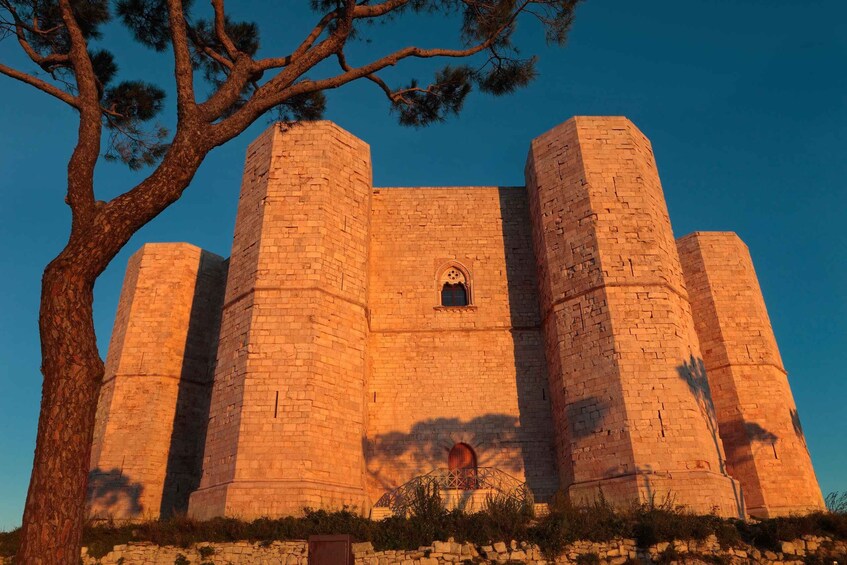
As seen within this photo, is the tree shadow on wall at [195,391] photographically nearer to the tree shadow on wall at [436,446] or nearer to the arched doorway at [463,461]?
the tree shadow on wall at [436,446]

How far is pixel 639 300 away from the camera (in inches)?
458

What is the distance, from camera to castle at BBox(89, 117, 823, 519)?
10.6 metres

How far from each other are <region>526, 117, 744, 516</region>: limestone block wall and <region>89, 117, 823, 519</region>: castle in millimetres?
40

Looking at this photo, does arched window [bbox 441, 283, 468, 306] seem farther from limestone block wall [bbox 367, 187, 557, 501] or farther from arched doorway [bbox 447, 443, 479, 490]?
arched doorway [bbox 447, 443, 479, 490]

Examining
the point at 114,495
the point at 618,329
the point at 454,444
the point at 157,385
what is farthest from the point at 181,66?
the point at 114,495

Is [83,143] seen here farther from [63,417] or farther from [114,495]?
[114,495]

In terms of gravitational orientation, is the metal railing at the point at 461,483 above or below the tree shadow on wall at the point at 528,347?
below

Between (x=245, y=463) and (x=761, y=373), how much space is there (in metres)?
11.4

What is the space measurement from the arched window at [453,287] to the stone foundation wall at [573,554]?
21.2 feet

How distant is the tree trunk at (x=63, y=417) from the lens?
189 inches

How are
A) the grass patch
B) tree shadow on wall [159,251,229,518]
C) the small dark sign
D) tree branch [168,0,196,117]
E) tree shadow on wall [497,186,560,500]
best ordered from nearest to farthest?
the small dark sign → tree branch [168,0,196,117] → the grass patch → tree shadow on wall [497,186,560,500] → tree shadow on wall [159,251,229,518]

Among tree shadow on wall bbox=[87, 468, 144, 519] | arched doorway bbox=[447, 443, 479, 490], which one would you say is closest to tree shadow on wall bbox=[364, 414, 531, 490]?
arched doorway bbox=[447, 443, 479, 490]

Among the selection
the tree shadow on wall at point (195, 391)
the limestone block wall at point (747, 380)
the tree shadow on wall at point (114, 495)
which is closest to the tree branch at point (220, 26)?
the tree shadow on wall at point (195, 391)

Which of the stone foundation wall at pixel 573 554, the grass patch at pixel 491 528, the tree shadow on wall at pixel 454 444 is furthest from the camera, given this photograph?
the tree shadow on wall at pixel 454 444
